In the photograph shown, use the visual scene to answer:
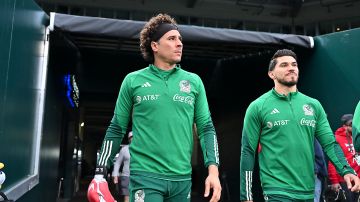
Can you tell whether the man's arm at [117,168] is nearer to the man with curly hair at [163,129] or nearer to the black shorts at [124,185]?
the black shorts at [124,185]

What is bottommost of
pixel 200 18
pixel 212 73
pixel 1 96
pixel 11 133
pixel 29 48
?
pixel 11 133

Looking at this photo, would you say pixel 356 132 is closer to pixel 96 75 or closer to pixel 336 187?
pixel 336 187

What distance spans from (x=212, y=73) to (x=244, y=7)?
22.8ft

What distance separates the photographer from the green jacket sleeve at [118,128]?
2898 mm

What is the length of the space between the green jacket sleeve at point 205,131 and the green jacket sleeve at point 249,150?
83 cm

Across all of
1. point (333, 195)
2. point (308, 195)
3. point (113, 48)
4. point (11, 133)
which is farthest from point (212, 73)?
point (308, 195)

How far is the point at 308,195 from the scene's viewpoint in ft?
11.0

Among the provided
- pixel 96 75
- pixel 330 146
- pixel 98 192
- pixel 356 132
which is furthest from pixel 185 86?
pixel 96 75

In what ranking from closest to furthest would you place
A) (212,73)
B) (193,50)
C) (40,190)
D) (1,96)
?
(1,96) < (40,190) < (193,50) < (212,73)

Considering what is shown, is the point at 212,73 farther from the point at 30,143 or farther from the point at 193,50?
the point at 30,143

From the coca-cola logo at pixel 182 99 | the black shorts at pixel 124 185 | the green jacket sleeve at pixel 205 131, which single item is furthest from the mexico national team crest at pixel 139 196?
the black shorts at pixel 124 185

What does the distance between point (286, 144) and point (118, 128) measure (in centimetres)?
152

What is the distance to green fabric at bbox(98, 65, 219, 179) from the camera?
273cm

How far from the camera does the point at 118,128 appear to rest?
295cm
